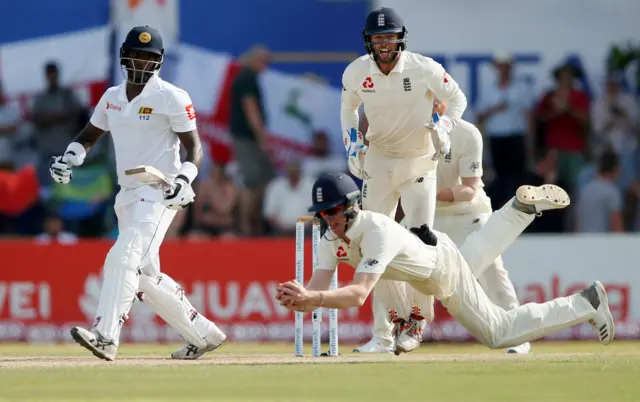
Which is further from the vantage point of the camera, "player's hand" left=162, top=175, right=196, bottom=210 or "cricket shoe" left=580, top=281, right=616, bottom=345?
"cricket shoe" left=580, top=281, right=616, bottom=345

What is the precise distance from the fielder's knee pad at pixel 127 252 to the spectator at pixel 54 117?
6.19 m

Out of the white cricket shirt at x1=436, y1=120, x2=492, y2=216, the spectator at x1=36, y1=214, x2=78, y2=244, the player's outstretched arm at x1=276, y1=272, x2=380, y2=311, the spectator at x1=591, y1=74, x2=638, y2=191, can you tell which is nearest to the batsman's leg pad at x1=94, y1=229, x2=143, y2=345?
the player's outstretched arm at x1=276, y1=272, x2=380, y2=311

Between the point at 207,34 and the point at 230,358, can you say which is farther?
the point at 207,34

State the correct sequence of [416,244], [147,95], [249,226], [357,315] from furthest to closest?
[249,226], [357,315], [147,95], [416,244]

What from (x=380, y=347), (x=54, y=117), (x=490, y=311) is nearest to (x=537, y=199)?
(x=490, y=311)

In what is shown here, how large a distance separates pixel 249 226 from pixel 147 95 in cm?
583

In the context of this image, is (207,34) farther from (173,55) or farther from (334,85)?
(334,85)

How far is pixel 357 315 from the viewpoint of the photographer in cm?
1337

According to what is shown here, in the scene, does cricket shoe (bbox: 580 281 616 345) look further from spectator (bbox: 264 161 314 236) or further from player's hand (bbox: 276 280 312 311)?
spectator (bbox: 264 161 314 236)

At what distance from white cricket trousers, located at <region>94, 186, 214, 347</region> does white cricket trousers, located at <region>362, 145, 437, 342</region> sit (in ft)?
4.28

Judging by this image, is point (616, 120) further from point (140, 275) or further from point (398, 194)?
point (140, 275)

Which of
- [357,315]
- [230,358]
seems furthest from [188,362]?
[357,315]

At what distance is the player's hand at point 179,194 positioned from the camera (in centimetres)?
902

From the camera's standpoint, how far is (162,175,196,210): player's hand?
29.6ft
